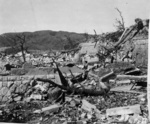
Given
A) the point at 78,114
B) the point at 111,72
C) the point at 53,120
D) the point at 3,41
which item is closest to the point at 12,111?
the point at 53,120

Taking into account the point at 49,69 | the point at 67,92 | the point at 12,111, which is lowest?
the point at 12,111

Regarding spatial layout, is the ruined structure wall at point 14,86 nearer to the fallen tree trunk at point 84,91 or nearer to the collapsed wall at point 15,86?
the collapsed wall at point 15,86

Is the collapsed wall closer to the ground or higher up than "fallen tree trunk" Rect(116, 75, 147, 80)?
closer to the ground

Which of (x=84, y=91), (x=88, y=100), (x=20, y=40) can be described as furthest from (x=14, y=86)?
(x=20, y=40)

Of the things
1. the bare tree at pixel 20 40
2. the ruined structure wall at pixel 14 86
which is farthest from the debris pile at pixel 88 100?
the bare tree at pixel 20 40

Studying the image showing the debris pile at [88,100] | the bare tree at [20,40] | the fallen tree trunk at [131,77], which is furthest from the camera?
the bare tree at [20,40]

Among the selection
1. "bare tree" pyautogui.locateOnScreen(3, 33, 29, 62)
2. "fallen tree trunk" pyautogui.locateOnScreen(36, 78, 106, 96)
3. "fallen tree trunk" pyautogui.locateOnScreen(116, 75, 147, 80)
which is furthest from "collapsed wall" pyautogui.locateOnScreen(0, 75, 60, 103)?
"bare tree" pyautogui.locateOnScreen(3, 33, 29, 62)

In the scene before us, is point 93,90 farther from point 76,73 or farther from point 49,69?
point 49,69

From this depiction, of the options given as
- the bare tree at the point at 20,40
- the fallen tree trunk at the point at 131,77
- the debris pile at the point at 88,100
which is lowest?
the debris pile at the point at 88,100

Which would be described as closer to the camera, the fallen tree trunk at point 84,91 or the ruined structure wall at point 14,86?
the fallen tree trunk at point 84,91

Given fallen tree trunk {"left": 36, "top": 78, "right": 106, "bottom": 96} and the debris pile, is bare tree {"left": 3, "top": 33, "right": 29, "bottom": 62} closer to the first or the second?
the debris pile

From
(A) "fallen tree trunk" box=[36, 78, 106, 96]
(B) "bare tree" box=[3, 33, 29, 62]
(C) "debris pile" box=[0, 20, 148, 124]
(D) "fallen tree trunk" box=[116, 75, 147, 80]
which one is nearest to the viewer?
(C) "debris pile" box=[0, 20, 148, 124]
